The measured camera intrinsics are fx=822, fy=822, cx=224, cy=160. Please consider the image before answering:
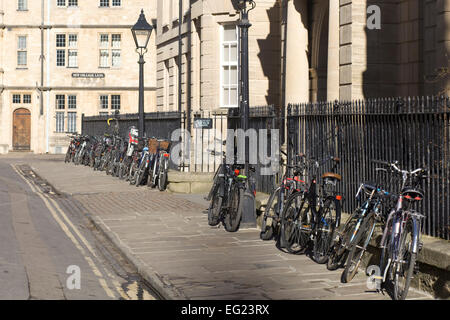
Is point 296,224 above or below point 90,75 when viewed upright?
below

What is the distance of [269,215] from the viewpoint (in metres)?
11.3

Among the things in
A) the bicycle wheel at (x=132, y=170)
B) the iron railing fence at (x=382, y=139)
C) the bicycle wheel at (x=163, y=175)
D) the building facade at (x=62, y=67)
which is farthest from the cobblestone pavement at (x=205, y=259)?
the building facade at (x=62, y=67)

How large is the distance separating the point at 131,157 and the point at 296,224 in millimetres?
12983

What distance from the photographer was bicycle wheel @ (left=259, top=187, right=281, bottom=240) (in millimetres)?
11344

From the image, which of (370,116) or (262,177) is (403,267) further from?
(262,177)

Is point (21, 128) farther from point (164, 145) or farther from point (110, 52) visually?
point (164, 145)

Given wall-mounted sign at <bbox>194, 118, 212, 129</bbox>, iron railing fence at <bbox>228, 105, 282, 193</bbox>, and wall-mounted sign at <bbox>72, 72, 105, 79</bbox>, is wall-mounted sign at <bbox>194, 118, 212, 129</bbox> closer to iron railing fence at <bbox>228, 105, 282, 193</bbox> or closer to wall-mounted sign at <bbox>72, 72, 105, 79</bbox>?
iron railing fence at <bbox>228, 105, 282, 193</bbox>

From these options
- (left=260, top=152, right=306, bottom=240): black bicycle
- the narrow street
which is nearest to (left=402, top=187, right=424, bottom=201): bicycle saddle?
the narrow street

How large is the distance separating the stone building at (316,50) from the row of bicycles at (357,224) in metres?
2.26

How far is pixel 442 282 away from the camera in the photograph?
7.59 meters

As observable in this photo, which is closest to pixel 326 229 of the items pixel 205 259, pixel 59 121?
pixel 205 259

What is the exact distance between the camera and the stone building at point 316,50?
1580 cm

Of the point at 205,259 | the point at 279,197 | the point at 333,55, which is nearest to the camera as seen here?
the point at 205,259

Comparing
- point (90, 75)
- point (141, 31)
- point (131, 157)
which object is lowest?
point (131, 157)
